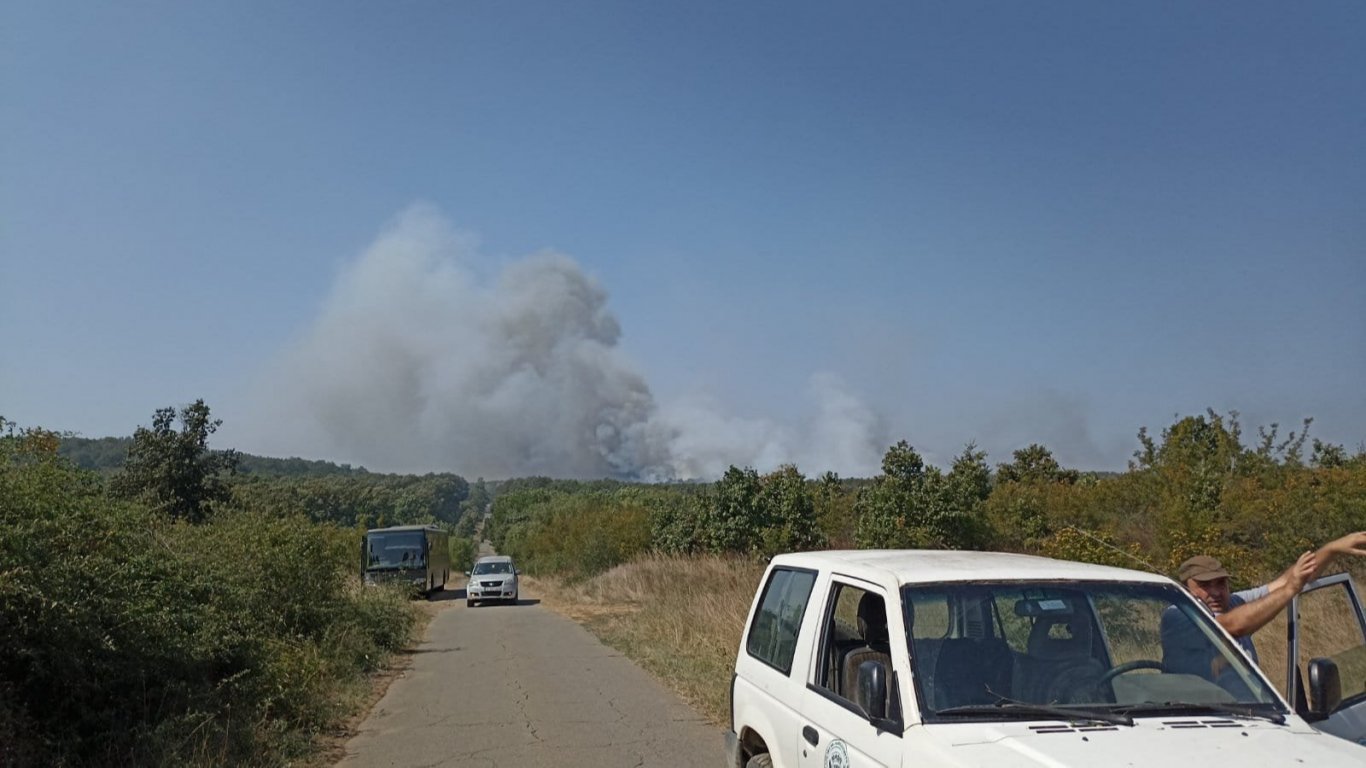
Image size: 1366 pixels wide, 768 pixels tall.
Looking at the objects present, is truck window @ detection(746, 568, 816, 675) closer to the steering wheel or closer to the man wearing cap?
the steering wheel

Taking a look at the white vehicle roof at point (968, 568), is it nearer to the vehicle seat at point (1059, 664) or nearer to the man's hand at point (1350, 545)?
the vehicle seat at point (1059, 664)

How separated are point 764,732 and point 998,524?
23.2m

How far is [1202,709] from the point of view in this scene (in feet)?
12.6

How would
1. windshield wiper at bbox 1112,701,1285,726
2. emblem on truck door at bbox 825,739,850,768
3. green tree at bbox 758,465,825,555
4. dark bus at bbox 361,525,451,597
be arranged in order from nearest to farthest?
windshield wiper at bbox 1112,701,1285,726, emblem on truck door at bbox 825,739,850,768, green tree at bbox 758,465,825,555, dark bus at bbox 361,525,451,597

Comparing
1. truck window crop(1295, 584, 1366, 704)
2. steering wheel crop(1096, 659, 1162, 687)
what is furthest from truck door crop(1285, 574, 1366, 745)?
steering wheel crop(1096, 659, 1162, 687)

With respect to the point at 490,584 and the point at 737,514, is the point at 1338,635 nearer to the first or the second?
the point at 737,514

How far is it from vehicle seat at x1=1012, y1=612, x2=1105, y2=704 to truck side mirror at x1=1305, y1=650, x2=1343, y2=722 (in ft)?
2.53

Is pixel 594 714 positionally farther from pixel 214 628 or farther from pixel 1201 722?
pixel 1201 722

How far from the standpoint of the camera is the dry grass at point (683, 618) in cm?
1281

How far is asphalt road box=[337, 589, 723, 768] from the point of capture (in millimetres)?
8688

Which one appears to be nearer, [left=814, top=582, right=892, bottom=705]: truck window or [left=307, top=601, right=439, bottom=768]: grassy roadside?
[left=814, top=582, right=892, bottom=705]: truck window

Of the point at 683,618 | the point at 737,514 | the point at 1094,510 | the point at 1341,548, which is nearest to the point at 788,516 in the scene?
the point at 737,514

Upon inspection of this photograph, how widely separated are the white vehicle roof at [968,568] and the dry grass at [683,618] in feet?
19.4

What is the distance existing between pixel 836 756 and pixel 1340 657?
2.68 m
